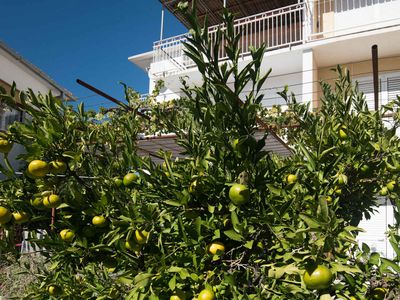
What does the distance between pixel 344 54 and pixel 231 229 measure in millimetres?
8763

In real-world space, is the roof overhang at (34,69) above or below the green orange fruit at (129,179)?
above

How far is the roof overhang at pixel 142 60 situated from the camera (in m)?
13.2

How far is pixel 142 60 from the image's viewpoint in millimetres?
13508

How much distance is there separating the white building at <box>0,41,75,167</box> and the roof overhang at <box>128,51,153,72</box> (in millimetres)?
3231

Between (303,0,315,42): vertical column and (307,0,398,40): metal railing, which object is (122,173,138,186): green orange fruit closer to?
(307,0,398,40): metal railing

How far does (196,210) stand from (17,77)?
10022mm

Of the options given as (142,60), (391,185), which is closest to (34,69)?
(142,60)

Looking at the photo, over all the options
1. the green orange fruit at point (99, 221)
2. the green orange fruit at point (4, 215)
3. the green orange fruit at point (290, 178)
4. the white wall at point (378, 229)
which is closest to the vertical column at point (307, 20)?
the white wall at point (378, 229)

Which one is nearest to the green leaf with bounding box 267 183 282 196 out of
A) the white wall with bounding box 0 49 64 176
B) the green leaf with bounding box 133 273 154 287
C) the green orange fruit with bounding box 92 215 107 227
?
the green leaf with bounding box 133 273 154 287

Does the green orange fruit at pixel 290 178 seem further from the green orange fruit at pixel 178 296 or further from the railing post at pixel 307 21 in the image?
the railing post at pixel 307 21

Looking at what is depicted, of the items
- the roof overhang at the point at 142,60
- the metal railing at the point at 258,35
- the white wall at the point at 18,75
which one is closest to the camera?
the white wall at the point at 18,75

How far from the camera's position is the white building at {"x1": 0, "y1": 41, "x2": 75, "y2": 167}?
342 inches

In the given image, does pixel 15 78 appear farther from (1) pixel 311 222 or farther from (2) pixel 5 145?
(1) pixel 311 222

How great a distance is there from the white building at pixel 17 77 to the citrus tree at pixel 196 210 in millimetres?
7530
